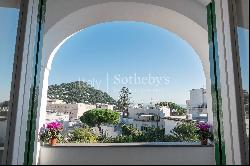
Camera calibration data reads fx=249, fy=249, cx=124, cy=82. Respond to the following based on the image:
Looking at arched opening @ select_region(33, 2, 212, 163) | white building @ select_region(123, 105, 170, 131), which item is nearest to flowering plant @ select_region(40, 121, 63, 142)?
arched opening @ select_region(33, 2, 212, 163)

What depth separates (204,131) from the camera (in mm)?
3641

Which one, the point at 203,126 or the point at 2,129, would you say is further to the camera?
the point at 203,126

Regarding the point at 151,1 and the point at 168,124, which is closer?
the point at 151,1

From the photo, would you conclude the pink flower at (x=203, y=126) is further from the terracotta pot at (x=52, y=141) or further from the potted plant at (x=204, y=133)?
the terracotta pot at (x=52, y=141)

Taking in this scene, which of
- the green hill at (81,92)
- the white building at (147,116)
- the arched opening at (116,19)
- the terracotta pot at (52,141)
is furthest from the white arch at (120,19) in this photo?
the green hill at (81,92)

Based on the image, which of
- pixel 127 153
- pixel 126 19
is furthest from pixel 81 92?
pixel 127 153

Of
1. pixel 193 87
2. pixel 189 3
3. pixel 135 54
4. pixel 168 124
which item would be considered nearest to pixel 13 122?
pixel 189 3

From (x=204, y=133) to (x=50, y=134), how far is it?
2.22 m

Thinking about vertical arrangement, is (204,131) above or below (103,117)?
below

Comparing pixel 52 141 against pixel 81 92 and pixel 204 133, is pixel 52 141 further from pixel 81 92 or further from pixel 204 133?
pixel 81 92

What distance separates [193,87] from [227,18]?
1211 cm

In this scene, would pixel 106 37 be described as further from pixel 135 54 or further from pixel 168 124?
pixel 168 124

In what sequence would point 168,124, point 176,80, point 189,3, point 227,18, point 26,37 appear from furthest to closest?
1. point 176,80
2. point 168,124
3. point 189,3
4. point 26,37
5. point 227,18

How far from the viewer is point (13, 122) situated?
210cm
